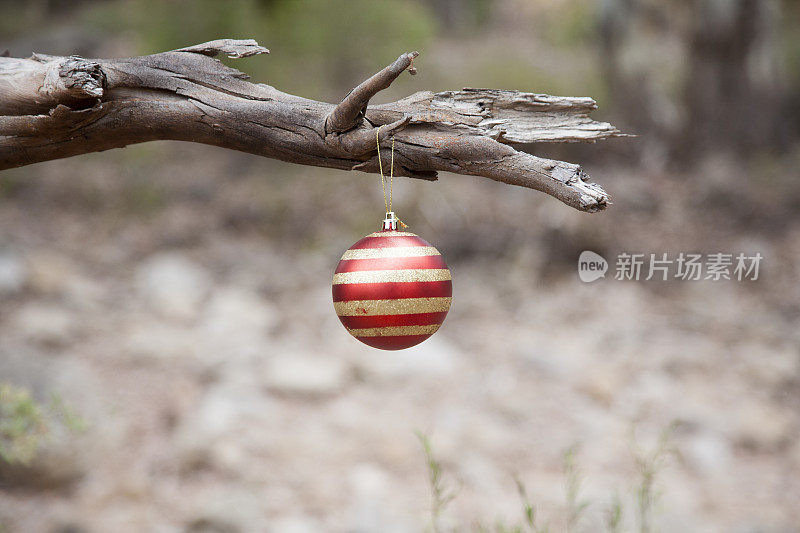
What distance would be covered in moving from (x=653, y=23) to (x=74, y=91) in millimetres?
5032

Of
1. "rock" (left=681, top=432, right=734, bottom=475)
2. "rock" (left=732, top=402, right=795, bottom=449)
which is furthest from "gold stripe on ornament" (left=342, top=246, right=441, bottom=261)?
"rock" (left=732, top=402, right=795, bottom=449)

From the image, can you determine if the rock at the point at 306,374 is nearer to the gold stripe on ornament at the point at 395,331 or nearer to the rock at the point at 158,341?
the rock at the point at 158,341

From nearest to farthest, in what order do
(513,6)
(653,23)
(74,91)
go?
(74,91)
(653,23)
(513,6)

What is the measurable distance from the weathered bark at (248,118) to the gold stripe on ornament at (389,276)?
20cm

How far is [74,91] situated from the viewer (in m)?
1.49

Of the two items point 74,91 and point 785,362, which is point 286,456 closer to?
point 74,91

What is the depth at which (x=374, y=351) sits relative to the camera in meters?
3.95

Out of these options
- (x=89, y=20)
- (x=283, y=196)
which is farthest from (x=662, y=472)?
(x=89, y=20)

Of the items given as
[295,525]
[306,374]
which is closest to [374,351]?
[306,374]

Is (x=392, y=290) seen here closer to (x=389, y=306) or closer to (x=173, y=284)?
(x=389, y=306)

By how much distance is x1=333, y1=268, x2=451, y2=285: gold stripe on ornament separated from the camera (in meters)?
1.55

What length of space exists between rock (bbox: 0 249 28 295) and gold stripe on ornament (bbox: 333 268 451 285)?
10.4 ft

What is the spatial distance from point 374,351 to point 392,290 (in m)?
2.43

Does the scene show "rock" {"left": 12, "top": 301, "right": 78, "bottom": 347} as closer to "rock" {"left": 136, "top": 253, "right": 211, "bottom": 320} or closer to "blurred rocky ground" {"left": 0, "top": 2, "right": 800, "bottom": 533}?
"blurred rocky ground" {"left": 0, "top": 2, "right": 800, "bottom": 533}
